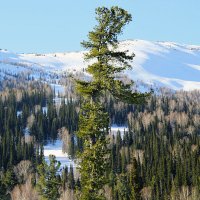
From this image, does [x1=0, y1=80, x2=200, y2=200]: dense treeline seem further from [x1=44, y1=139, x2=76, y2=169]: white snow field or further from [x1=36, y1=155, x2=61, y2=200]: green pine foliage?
[x1=44, y1=139, x2=76, y2=169]: white snow field

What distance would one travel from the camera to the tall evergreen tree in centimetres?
2881

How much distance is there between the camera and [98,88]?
28891 mm

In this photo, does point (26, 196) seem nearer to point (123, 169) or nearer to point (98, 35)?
point (123, 169)

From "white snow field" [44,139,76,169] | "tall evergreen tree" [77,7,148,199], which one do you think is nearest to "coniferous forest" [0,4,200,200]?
"tall evergreen tree" [77,7,148,199]

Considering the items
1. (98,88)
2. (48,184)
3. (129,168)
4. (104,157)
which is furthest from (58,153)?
(98,88)

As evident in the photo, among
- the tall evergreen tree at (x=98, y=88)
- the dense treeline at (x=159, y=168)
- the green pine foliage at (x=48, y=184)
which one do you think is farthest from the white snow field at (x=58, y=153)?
the tall evergreen tree at (x=98, y=88)

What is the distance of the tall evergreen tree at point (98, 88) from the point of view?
2881cm

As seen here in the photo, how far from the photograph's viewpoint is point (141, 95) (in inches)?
1096

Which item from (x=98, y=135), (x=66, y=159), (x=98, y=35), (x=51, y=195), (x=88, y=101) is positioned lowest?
(x=66, y=159)

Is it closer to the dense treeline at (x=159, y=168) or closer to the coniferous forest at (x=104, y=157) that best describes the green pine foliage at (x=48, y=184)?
the coniferous forest at (x=104, y=157)

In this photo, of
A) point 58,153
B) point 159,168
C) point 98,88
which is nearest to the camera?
point 98,88

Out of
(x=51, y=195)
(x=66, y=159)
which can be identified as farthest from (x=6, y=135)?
(x=51, y=195)

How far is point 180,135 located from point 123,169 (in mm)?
53538

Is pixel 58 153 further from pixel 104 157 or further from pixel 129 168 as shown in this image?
pixel 104 157
